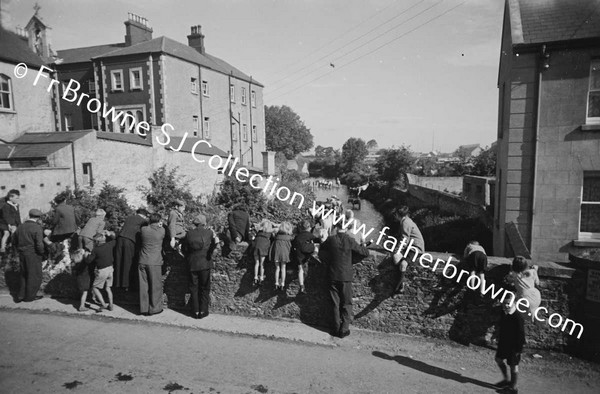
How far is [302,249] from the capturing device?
7.27 metres

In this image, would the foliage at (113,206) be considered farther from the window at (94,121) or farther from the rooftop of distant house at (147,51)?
the window at (94,121)

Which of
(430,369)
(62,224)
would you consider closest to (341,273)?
(430,369)

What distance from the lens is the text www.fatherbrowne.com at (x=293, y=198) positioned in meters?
6.41

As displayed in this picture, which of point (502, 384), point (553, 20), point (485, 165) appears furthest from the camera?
point (485, 165)

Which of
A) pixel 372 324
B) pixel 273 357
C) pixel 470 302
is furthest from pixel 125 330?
pixel 470 302

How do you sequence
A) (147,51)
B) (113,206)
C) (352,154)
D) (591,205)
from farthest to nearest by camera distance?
1. (352,154)
2. (147,51)
3. (113,206)
4. (591,205)

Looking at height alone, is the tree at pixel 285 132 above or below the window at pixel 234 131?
above

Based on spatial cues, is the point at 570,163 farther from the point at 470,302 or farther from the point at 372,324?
the point at 372,324

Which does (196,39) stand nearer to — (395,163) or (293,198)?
(293,198)

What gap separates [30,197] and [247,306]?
11758mm

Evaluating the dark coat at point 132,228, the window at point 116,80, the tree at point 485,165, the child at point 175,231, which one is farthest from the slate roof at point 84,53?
the tree at point 485,165

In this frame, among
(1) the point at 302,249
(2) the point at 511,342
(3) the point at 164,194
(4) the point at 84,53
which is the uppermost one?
(4) the point at 84,53

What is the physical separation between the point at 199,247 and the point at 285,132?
259ft

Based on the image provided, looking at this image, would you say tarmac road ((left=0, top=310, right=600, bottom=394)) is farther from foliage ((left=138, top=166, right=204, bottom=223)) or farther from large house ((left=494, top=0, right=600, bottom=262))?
foliage ((left=138, top=166, right=204, bottom=223))
